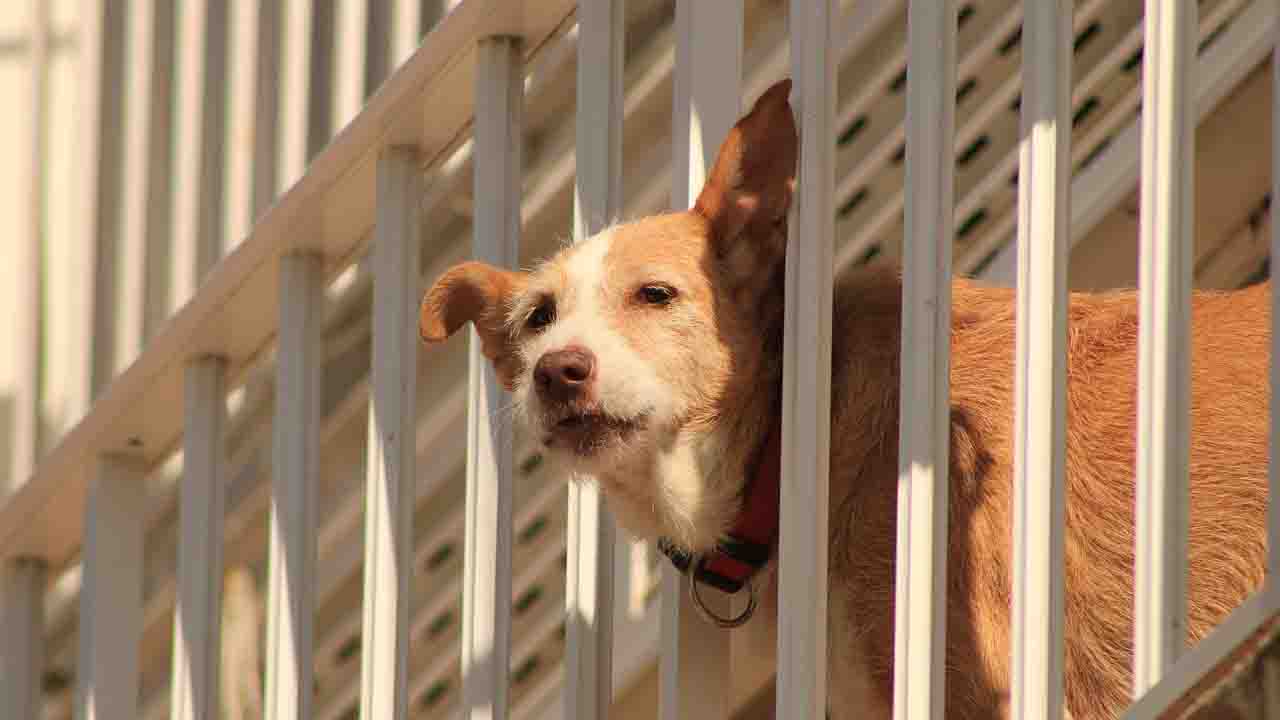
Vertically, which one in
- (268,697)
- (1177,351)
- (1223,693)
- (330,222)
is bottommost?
(268,697)

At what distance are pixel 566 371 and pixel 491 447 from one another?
16 centimetres

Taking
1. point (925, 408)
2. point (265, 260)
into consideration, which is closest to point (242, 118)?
point (265, 260)

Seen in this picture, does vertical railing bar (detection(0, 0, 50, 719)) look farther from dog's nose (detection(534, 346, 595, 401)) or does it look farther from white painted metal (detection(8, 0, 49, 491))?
dog's nose (detection(534, 346, 595, 401))

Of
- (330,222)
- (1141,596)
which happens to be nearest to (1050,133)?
(1141,596)

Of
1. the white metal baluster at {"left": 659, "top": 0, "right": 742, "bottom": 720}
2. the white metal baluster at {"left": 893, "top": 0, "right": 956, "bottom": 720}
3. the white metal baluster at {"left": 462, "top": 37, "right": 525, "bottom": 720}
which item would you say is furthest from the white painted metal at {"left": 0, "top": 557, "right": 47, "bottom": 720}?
the white metal baluster at {"left": 893, "top": 0, "right": 956, "bottom": 720}

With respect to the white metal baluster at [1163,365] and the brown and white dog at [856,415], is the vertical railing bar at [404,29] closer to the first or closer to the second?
the brown and white dog at [856,415]

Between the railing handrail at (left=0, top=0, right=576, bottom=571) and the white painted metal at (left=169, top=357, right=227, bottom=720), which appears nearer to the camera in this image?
the railing handrail at (left=0, top=0, right=576, bottom=571)

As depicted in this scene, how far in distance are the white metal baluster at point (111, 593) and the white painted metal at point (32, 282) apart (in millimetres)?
927

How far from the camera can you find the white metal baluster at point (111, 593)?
2898 mm

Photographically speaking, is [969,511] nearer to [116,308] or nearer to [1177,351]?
[1177,351]

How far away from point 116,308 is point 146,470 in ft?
2.91

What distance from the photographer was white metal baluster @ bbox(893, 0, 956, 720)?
1916 millimetres

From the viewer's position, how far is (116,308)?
150 inches

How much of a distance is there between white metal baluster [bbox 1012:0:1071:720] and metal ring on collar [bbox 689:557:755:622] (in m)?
0.62
